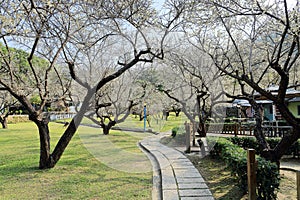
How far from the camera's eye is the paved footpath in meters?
3.89

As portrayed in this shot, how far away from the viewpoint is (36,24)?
5.41 m

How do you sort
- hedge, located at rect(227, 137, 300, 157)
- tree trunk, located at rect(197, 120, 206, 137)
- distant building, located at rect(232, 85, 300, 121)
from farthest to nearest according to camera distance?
tree trunk, located at rect(197, 120, 206, 137), distant building, located at rect(232, 85, 300, 121), hedge, located at rect(227, 137, 300, 157)

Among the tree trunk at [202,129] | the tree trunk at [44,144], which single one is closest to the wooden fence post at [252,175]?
the tree trunk at [44,144]

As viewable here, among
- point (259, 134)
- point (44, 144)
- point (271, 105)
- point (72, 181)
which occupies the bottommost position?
A: point (72, 181)

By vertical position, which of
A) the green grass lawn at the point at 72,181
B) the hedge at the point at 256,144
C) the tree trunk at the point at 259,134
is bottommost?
the green grass lawn at the point at 72,181

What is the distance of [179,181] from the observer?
4.66m

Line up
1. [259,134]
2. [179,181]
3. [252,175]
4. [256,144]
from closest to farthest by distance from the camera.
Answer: [252,175], [179,181], [259,134], [256,144]

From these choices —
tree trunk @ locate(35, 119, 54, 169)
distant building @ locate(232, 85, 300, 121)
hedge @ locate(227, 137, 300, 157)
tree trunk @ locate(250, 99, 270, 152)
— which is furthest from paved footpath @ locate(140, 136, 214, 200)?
distant building @ locate(232, 85, 300, 121)

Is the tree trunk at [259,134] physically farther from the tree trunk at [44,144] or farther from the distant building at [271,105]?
the distant building at [271,105]

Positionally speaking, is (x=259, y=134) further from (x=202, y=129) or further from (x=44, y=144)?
(x=202, y=129)

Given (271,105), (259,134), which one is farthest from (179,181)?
Result: (271,105)

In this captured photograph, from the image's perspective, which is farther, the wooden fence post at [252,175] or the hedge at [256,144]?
the hedge at [256,144]

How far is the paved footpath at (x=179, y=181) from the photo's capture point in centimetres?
389

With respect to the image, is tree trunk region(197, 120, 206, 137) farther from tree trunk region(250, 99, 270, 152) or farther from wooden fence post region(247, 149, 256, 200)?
wooden fence post region(247, 149, 256, 200)
